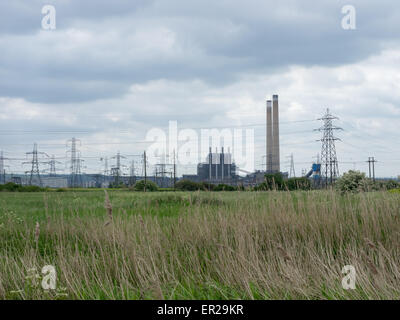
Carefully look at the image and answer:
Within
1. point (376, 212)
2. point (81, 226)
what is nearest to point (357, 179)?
point (376, 212)

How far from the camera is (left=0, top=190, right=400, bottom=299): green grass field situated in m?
4.40

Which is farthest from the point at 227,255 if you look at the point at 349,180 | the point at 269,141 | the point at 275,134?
the point at 275,134

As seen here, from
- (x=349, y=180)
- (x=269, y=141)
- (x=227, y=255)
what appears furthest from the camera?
(x=269, y=141)

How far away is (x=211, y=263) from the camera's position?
18.9 ft

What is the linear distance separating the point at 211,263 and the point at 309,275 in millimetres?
1425

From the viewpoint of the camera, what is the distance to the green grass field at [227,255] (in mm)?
4402

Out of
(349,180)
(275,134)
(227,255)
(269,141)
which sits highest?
(275,134)

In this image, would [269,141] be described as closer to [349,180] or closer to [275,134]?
[275,134]

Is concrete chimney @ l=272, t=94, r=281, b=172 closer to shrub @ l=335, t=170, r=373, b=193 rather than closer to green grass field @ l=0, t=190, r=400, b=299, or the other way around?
shrub @ l=335, t=170, r=373, b=193

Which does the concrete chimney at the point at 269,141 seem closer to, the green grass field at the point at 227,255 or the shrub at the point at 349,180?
the shrub at the point at 349,180

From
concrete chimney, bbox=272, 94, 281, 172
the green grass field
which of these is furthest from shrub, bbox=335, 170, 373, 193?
concrete chimney, bbox=272, 94, 281, 172

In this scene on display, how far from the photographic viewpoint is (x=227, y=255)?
542 centimetres
